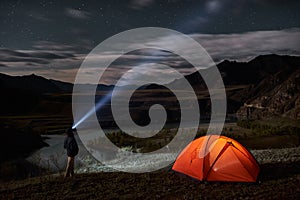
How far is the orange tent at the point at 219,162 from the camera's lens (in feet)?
38.4

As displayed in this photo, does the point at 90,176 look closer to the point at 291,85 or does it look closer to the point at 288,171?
the point at 288,171

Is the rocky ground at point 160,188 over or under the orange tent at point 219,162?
under

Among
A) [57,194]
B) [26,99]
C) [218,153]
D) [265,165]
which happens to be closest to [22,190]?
[57,194]

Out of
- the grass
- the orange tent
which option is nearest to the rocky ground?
the grass

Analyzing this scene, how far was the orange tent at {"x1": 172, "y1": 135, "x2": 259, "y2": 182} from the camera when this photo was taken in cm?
1170

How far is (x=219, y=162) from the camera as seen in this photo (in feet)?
39.6

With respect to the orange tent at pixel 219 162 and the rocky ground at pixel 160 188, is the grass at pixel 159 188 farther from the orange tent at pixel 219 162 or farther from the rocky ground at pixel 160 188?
the orange tent at pixel 219 162

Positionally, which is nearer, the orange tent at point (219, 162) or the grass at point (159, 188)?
the grass at point (159, 188)

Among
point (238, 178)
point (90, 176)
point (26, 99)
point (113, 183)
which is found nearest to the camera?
point (238, 178)

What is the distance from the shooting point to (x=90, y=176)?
14.1 m

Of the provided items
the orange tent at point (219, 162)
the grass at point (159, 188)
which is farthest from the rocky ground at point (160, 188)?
the orange tent at point (219, 162)

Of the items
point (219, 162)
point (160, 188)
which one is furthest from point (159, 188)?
point (219, 162)

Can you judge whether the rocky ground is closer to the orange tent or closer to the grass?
the grass

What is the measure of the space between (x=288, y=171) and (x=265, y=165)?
1.60 m
